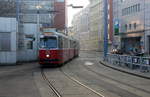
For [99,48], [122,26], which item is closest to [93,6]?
[99,48]

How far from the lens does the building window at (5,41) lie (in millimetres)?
34500

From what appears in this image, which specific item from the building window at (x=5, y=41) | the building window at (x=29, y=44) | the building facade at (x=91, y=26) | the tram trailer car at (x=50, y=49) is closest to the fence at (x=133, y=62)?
the tram trailer car at (x=50, y=49)

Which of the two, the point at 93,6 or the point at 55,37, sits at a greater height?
the point at 93,6

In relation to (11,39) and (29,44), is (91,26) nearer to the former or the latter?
(29,44)

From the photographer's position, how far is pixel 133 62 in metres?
25.9

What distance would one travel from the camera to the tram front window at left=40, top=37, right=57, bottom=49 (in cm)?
2866

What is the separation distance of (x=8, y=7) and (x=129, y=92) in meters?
41.5

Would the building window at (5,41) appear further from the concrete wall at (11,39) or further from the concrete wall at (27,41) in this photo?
the concrete wall at (27,41)

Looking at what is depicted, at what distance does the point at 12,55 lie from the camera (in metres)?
34.6

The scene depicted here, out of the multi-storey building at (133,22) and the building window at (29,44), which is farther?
the multi-storey building at (133,22)

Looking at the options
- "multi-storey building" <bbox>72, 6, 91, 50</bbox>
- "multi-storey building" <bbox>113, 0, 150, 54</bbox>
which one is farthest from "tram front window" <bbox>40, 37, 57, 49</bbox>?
"multi-storey building" <bbox>72, 6, 91, 50</bbox>

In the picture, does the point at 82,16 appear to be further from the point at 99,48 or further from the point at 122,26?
the point at 122,26

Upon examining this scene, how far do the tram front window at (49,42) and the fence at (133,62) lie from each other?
5.78 metres

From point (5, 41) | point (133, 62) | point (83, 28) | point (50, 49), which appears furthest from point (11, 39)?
point (83, 28)
